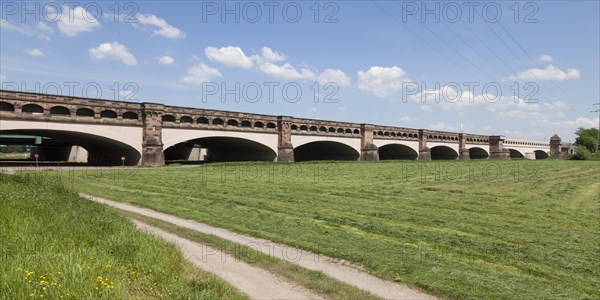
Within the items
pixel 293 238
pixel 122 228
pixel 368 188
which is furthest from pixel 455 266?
pixel 368 188

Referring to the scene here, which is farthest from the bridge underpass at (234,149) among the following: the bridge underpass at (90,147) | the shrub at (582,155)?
the shrub at (582,155)

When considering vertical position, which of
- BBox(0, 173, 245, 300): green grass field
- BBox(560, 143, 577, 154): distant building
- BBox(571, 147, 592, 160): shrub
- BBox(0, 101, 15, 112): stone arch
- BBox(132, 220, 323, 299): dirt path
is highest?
BBox(0, 101, 15, 112): stone arch

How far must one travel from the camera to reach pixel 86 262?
628 cm

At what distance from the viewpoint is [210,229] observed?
12.7m

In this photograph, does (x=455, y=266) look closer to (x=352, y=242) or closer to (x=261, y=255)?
(x=352, y=242)

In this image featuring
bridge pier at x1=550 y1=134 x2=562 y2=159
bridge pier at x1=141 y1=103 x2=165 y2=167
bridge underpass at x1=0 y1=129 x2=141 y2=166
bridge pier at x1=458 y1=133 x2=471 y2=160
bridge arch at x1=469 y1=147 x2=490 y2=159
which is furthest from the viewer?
bridge pier at x1=550 y1=134 x2=562 y2=159

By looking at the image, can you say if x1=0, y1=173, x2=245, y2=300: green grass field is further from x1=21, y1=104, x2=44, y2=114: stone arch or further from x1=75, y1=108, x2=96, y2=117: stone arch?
x1=75, y1=108, x2=96, y2=117: stone arch

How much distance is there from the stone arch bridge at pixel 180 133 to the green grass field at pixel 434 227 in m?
21.1

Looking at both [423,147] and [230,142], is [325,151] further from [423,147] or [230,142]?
[230,142]

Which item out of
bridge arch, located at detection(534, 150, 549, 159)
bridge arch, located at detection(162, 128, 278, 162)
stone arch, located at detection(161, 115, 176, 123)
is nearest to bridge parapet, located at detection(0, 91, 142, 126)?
stone arch, located at detection(161, 115, 176, 123)

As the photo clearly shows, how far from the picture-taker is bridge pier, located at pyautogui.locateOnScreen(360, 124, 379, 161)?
238 ft

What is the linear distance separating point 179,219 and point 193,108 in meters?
38.4

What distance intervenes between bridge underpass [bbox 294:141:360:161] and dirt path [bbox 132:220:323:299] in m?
62.3

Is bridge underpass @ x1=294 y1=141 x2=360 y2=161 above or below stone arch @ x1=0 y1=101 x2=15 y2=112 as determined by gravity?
below
